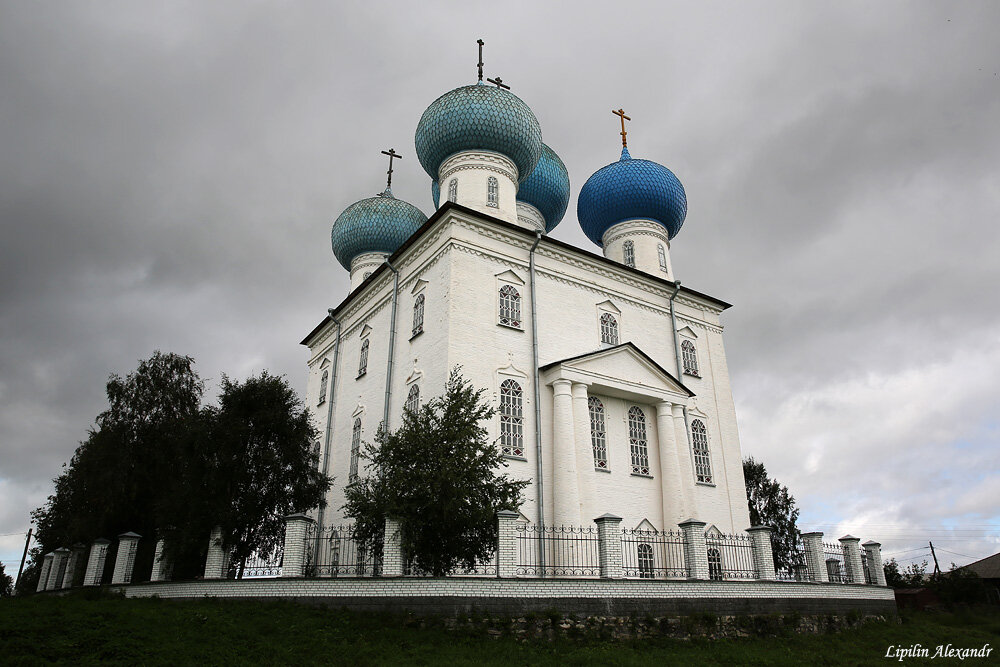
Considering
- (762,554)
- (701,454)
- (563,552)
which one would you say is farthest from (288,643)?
(701,454)

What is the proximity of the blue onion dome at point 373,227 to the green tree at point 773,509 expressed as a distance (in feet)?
47.7

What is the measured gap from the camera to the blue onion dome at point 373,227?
23.0 m

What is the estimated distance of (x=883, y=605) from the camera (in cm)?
1452

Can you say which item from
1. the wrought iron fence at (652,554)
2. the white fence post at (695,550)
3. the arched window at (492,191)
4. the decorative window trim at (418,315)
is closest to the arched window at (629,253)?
the arched window at (492,191)

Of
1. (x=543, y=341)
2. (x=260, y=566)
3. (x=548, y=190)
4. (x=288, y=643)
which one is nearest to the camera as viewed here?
(x=288, y=643)

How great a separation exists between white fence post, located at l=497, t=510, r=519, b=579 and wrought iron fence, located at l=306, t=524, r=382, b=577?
2.09 meters

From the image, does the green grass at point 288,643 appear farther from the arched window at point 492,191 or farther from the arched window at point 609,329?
the arched window at point 492,191

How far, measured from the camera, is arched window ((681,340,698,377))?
63.9 feet

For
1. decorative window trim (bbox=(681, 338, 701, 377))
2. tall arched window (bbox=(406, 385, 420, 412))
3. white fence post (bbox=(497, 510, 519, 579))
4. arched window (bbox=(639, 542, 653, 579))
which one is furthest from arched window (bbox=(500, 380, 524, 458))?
decorative window trim (bbox=(681, 338, 701, 377))

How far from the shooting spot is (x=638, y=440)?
55.1 feet

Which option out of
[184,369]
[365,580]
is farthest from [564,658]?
[184,369]

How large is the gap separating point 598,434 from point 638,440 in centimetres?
124

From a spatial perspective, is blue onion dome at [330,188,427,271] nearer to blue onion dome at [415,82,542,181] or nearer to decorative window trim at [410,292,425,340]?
blue onion dome at [415,82,542,181]

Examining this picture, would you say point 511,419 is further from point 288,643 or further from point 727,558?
point 288,643
